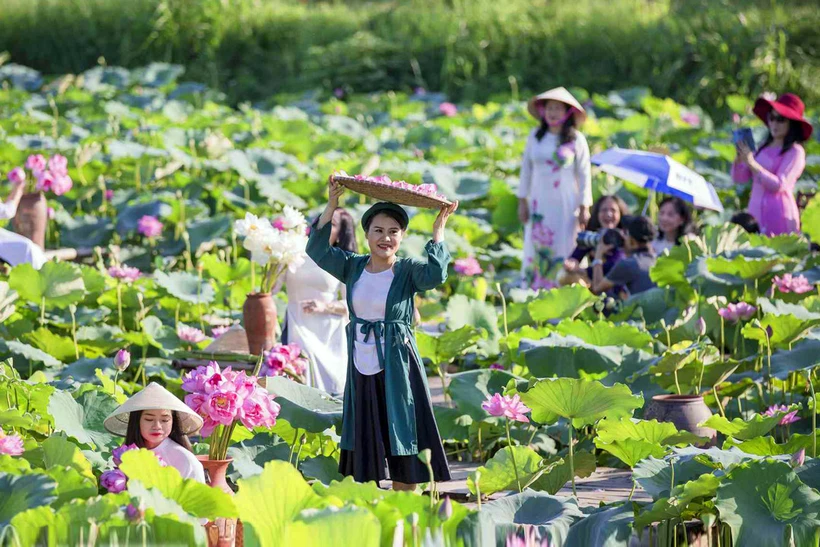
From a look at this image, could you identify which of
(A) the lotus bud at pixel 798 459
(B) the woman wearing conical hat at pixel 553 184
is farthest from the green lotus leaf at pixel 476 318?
(A) the lotus bud at pixel 798 459

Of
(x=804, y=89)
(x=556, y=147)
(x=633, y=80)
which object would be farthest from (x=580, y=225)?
(x=633, y=80)

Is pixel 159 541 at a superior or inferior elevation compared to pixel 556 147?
inferior

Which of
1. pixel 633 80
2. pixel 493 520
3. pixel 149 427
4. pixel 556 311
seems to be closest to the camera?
pixel 493 520

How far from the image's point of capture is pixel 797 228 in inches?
266

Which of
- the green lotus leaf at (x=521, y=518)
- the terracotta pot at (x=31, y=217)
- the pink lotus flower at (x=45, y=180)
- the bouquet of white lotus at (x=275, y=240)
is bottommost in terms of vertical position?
the green lotus leaf at (x=521, y=518)

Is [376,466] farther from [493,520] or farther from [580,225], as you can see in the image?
[580,225]

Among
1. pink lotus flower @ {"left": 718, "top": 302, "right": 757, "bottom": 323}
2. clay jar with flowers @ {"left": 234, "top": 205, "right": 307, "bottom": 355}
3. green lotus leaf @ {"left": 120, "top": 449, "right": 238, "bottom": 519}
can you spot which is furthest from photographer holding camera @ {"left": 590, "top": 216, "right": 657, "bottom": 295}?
green lotus leaf @ {"left": 120, "top": 449, "right": 238, "bottom": 519}

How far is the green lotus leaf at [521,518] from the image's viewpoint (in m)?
2.84

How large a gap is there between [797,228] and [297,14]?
30.5 ft

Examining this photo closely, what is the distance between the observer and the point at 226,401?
127 inches

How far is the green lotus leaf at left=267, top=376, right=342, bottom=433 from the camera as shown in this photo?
3697 millimetres

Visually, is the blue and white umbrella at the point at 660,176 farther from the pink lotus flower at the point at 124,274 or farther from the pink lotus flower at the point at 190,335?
the pink lotus flower at the point at 124,274

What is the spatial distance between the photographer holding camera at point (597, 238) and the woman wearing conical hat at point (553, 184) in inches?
5.2

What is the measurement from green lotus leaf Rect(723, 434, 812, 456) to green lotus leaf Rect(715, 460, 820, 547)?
1.40 ft
